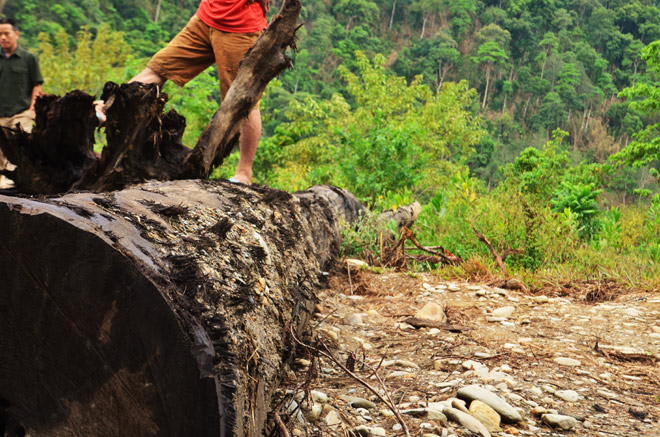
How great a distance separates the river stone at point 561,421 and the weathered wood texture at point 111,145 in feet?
6.15

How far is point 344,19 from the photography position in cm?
7025

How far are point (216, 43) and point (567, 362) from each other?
8.27 ft

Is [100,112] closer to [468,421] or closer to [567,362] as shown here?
[468,421]

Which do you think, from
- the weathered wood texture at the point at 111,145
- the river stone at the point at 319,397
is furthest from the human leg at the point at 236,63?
the river stone at the point at 319,397

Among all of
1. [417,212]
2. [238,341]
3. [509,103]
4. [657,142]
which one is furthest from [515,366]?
[509,103]

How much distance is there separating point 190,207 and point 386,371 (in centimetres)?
98

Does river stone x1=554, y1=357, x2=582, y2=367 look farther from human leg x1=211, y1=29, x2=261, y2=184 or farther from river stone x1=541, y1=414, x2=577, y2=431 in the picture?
human leg x1=211, y1=29, x2=261, y2=184

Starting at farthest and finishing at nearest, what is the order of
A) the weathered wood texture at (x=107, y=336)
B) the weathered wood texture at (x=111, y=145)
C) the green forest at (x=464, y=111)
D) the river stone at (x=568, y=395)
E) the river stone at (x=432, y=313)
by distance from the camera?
the green forest at (x=464, y=111), the river stone at (x=432, y=313), the weathered wood texture at (x=111, y=145), the river stone at (x=568, y=395), the weathered wood texture at (x=107, y=336)

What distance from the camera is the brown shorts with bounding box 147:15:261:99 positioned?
3113mm

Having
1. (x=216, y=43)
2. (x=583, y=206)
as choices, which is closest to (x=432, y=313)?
(x=216, y=43)

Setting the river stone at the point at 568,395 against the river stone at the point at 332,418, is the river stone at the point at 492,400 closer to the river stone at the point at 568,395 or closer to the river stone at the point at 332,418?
the river stone at the point at 568,395

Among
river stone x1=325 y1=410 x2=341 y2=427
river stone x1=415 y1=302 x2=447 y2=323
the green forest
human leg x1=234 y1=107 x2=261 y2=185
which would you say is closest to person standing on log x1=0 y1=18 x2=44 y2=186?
human leg x1=234 y1=107 x2=261 y2=185

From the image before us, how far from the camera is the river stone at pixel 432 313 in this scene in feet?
9.37

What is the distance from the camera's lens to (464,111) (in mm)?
30969
